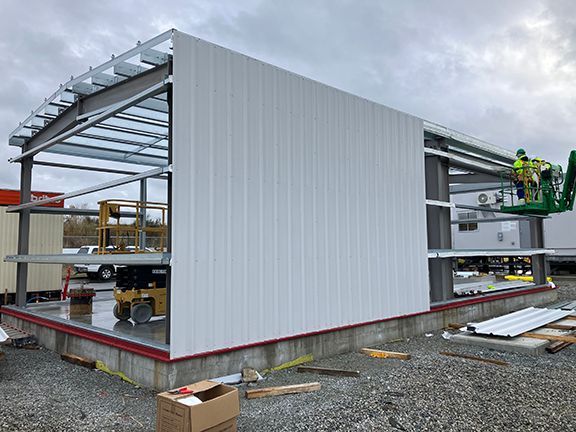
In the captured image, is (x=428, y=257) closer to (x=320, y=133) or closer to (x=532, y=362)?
(x=532, y=362)

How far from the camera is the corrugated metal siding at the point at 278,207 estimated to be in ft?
19.8

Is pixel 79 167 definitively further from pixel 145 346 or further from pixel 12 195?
pixel 145 346

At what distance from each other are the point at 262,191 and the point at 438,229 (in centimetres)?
550

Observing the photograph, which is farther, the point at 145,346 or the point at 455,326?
the point at 455,326

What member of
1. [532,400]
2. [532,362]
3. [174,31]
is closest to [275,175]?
[174,31]

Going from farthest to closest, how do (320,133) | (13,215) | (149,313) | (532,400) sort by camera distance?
(13,215) < (149,313) < (320,133) < (532,400)

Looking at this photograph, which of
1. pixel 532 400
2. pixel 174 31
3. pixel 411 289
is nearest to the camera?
pixel 532 400

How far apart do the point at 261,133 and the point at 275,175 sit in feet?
2.27

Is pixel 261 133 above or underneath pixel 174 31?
underneath

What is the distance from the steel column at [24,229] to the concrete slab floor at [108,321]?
46cm

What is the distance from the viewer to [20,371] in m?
6.96

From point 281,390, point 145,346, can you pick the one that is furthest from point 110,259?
point 281,390

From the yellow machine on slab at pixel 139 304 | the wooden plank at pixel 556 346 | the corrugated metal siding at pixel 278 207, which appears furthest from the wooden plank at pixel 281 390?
the wooden plank at pixel 556 346

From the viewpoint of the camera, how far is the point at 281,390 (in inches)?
227
